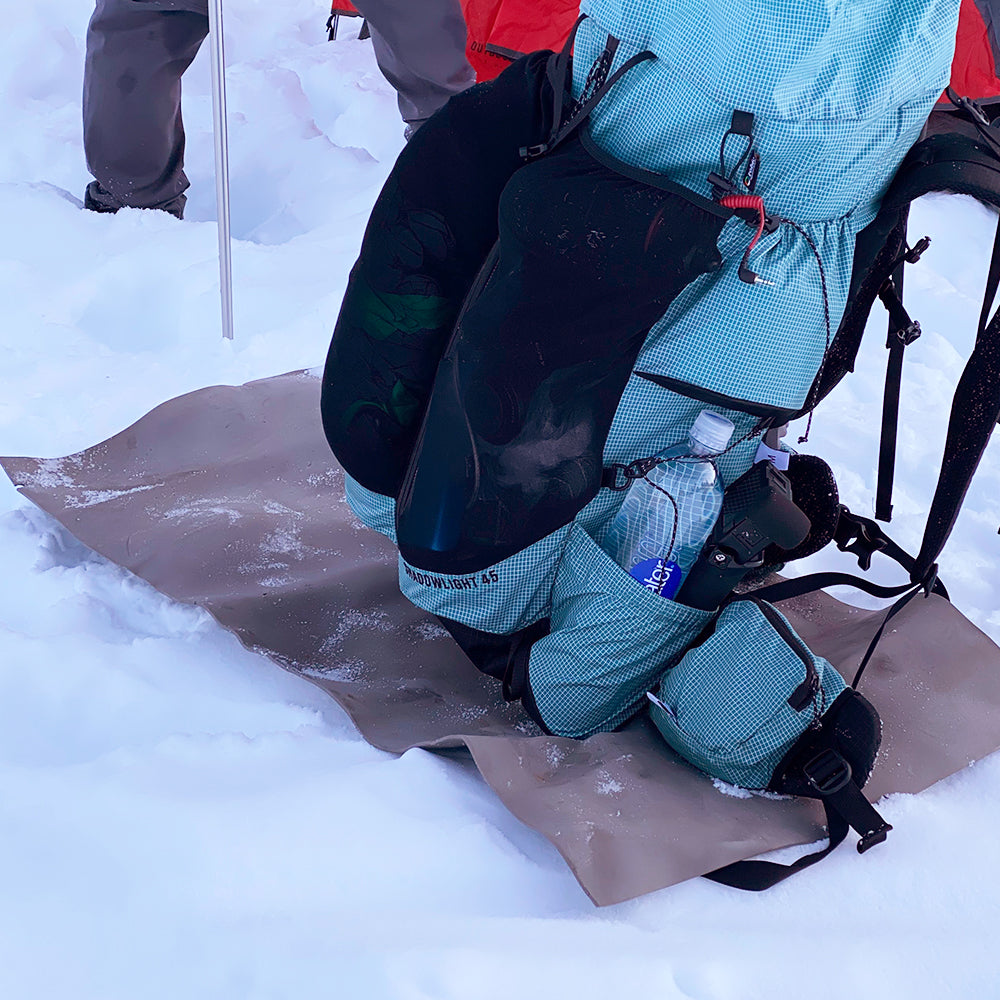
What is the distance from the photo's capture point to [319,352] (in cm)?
183

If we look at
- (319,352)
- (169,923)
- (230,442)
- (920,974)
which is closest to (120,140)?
(319,352)

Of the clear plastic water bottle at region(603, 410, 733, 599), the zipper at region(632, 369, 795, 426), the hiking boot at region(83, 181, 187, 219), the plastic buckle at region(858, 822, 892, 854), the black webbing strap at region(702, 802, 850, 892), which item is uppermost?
the zipper at region(632, 369, 795, 426)

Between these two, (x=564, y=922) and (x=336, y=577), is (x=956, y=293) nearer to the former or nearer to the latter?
(x=336, y=577)

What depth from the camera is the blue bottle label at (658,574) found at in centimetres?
102

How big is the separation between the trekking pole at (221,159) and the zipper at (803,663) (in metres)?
1.16

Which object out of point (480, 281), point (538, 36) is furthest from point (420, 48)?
point (480, 281)

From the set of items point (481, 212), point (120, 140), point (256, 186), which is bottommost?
point (256, 186)

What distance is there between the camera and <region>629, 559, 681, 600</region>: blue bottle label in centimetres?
102

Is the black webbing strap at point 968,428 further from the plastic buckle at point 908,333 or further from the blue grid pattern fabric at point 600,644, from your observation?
the blue grid pattern fabric at point 600,644

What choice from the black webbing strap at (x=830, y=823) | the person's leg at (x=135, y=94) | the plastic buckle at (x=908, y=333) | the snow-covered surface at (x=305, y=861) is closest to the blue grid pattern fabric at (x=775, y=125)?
the plastic buckle at (x=908, y=333)

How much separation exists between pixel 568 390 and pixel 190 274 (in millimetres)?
1237

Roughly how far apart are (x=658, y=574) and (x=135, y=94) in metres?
1.81

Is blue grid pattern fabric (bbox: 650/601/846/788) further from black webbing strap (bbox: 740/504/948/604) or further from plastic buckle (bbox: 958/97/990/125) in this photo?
plastic buckle (bbox: 958/97/990/125)

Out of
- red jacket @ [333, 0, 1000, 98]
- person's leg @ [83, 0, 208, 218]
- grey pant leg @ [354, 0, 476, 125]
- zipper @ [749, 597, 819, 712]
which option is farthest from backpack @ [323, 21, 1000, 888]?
red jacket @ [333, 0, 1000, 98]
